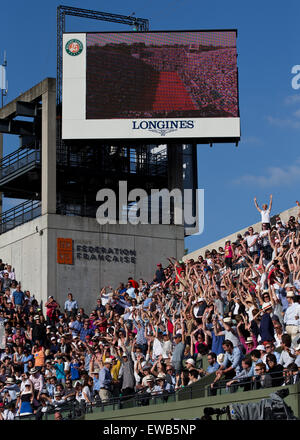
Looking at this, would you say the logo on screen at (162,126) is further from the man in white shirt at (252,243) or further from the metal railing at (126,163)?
the man in white shirt at (252,243)

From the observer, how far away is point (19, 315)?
3083cm

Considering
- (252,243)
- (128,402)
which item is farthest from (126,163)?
(128,402)

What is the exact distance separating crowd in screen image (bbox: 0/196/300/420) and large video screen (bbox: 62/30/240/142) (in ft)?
24.2

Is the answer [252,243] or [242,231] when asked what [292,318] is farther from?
[242,231]

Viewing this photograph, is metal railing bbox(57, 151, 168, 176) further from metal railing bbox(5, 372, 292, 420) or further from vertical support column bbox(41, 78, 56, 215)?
metal railing bbox(5, 372, 292, 420)

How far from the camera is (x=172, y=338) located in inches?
890

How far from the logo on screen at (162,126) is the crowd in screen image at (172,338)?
727cm

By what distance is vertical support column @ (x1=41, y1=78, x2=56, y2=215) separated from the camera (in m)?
35.8

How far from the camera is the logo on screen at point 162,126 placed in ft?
118

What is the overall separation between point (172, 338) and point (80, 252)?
13.6 metres

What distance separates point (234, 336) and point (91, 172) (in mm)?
19695

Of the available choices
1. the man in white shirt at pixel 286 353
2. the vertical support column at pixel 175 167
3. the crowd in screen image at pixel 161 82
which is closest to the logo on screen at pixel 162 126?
the crowd in screen image at pixel 161 82
